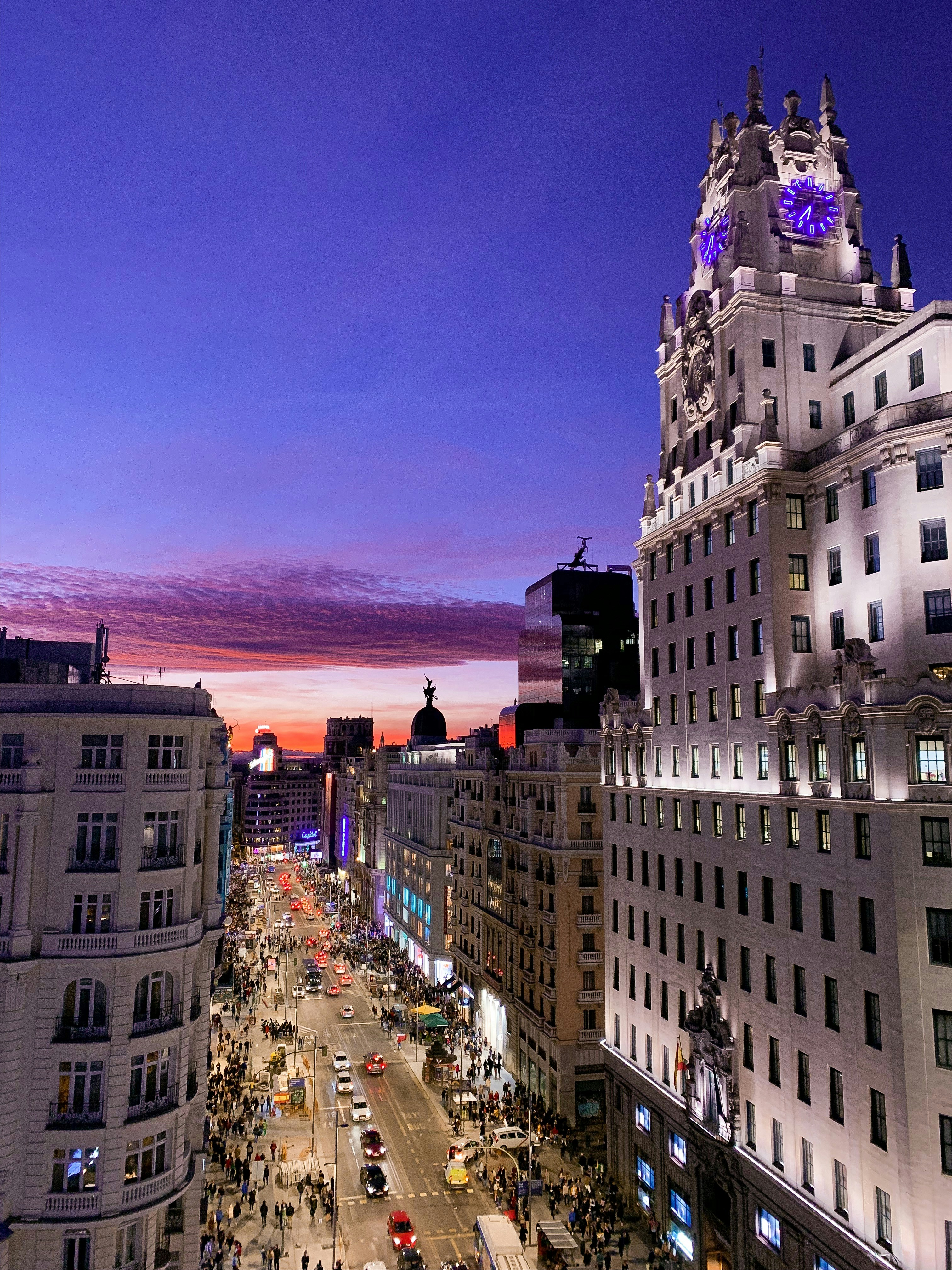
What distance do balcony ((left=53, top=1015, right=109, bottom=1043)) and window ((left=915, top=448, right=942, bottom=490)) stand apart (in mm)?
40586

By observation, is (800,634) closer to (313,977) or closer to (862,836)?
(862,836)

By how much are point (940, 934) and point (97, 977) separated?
3271 cm

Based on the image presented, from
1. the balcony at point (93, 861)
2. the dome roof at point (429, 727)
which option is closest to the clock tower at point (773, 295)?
the balcony at point (93, 861)

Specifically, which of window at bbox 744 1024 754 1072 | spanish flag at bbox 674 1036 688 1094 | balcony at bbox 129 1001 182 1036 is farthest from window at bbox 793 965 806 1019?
balcony at bbox 129 1001 182 1036

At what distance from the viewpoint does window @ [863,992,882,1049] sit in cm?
3516

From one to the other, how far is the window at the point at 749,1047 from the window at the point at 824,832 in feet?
36.9

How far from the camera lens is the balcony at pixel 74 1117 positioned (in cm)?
3456

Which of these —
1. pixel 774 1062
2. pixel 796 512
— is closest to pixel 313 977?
pixel 774 1062

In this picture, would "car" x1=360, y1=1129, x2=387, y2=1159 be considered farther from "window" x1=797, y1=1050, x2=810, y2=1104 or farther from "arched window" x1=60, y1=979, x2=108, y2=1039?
"window" x1=797, y1=1050, x2=810, y2=1104

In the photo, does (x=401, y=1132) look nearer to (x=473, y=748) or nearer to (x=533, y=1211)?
(x=533, y=1211)

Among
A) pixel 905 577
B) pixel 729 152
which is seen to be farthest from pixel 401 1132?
pixel 729 152

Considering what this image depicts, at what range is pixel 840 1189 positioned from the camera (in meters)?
36.8

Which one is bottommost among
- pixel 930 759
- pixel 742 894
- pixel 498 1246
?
pixel 498 1246

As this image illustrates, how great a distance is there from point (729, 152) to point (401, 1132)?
70.3 meters
